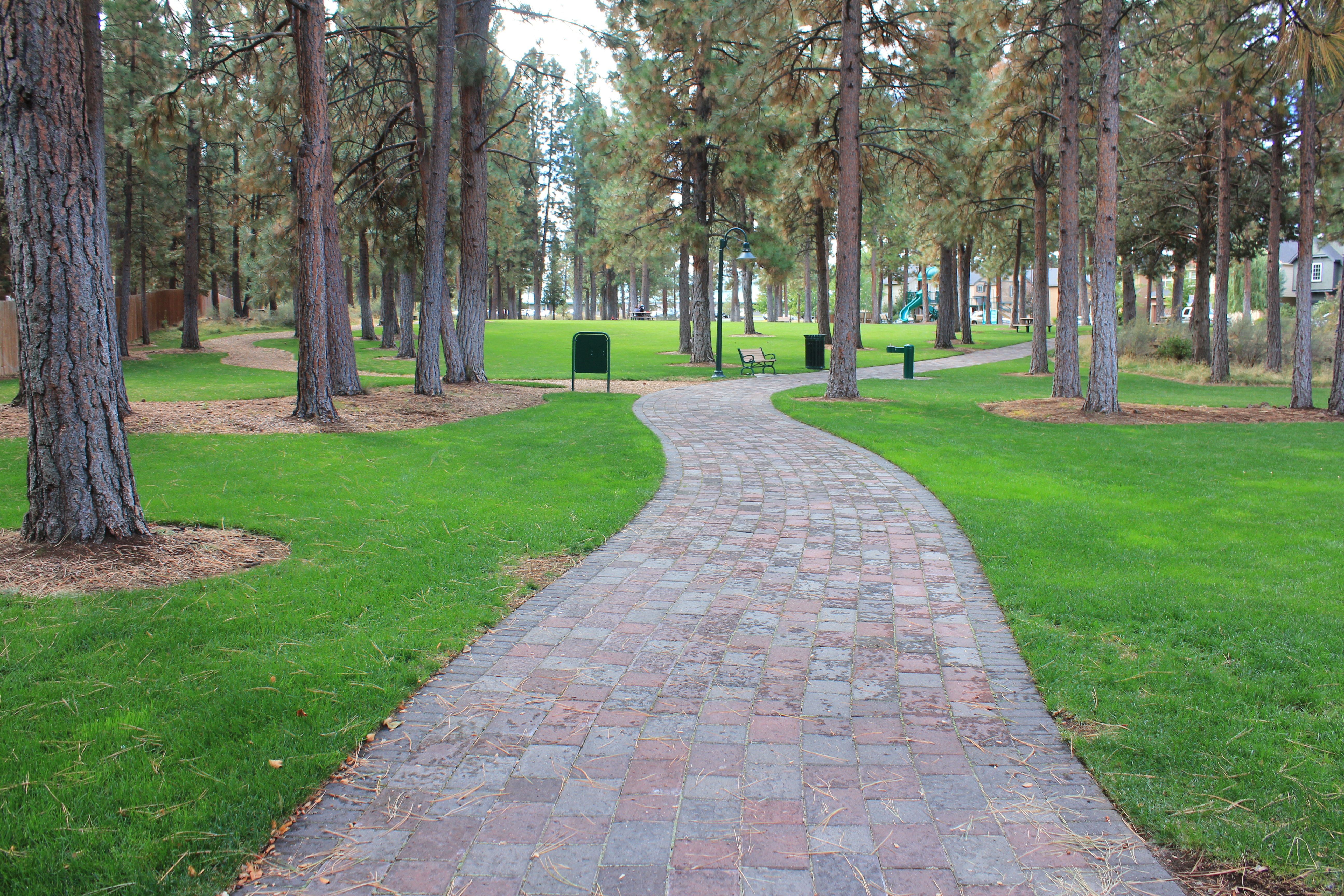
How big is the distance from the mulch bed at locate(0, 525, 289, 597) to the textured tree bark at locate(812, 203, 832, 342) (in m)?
24.7

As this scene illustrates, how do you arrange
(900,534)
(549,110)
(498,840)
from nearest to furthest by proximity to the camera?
(498,840)
(900,534)
(549,110)

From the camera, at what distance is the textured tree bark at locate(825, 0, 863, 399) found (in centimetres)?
1655

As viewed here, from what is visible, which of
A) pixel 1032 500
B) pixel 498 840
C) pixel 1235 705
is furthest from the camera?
pixel 1032 500

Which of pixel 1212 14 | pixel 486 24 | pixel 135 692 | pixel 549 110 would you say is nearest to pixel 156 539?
pixel 135 692

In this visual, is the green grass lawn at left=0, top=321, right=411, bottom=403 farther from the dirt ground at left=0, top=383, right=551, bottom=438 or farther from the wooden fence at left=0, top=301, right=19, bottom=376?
the dirt ground at left=0, top=383, right=551, bottom=438

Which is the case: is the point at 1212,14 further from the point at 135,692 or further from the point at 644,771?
the point at 135,692

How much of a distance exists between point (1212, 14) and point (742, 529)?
14.1 metres

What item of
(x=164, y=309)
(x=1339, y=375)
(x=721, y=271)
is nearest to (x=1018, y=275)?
(x=721, y=271)

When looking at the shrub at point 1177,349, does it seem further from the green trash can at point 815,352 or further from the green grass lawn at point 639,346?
the green trash can at point 815,352

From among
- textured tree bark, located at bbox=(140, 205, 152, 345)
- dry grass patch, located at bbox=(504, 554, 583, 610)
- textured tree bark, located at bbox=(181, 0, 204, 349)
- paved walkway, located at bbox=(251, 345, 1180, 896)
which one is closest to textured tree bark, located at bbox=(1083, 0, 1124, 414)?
paved walkway, located at bbox=(251, 345, 1180, 896)

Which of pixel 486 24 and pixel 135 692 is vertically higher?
pixel 486 24

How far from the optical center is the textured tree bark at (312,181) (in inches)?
432

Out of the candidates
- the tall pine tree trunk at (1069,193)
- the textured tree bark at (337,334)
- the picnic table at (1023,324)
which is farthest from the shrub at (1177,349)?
the picnic table at (1023,324)

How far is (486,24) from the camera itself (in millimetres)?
16750
